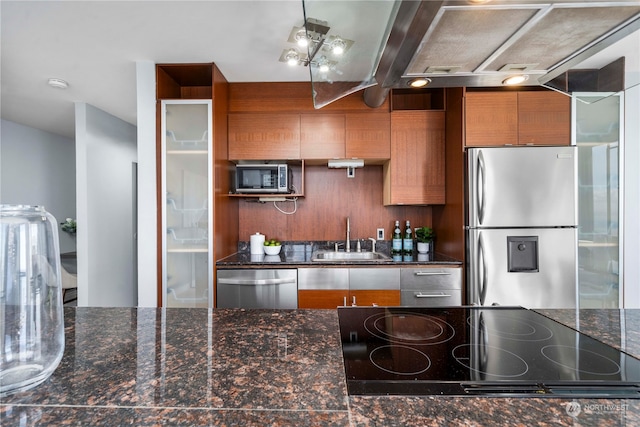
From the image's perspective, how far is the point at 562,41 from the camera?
2.76 ft

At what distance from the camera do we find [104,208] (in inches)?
138

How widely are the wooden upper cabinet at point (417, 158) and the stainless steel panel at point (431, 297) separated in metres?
0.78

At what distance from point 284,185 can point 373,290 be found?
1143mm

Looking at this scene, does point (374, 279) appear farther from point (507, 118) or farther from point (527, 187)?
point (507, 118)

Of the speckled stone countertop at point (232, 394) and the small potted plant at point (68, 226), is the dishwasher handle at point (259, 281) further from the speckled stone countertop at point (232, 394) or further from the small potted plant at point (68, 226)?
the small potted plant at point (68, 226)

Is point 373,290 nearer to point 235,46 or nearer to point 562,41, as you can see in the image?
point 562,41

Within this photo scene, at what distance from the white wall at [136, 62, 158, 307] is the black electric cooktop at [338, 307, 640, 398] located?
1.92m

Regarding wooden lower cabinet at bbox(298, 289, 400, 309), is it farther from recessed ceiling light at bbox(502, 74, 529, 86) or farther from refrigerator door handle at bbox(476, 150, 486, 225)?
recessed ceiling light at bbox(502, 74, 529, 86)

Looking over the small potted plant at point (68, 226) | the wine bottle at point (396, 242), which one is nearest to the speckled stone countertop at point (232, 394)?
the wine bottle at point (396, 242)

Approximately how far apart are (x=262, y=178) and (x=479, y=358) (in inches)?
87.2

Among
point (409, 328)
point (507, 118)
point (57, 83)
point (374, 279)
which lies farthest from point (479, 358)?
point (57, 83)

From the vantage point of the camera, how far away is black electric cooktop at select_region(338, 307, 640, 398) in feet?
2.05

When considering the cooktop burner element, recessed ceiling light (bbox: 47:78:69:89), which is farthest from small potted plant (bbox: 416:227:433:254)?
recessed ceiling light (bbox: 47:78:69:89)

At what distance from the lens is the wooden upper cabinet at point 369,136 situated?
2.71 m
